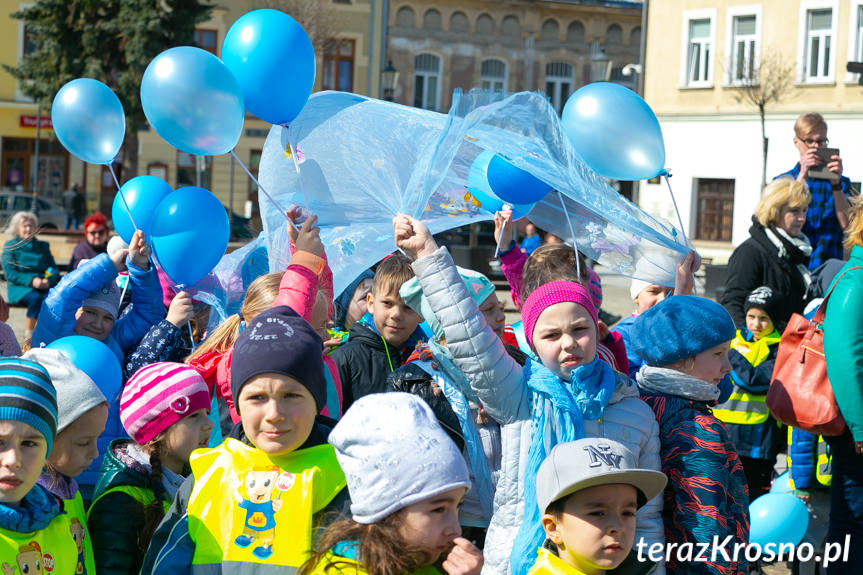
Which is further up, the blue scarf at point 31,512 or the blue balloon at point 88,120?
the blue balloon at point 88,120

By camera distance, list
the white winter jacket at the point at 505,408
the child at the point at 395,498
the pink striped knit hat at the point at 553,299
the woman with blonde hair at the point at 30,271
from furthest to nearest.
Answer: the woman with blonde hair at the point at 30,271, the pink striped knit hat at the point at 553,299, the white winter jacket at the point at 505,408, the child at the point at 395,498

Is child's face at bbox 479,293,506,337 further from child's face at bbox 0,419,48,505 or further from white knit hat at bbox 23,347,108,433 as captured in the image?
child's face at bbox 0,419,48,505

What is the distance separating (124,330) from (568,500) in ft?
9.58

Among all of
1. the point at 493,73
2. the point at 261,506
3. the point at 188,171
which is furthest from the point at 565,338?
the point at 493,73

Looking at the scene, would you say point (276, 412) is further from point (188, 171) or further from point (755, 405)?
point (188, 171)

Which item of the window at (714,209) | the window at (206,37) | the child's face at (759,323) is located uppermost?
the window at (206,37)

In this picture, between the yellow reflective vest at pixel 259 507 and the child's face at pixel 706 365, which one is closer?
the yellow reflective vest at pixel 259 507

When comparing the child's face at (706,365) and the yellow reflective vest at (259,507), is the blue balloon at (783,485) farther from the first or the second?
the yellow reflective vest at (259,507)

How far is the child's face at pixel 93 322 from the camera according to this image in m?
4.74

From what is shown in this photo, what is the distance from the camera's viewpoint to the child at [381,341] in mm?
3984

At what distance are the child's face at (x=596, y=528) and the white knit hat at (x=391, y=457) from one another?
343mm

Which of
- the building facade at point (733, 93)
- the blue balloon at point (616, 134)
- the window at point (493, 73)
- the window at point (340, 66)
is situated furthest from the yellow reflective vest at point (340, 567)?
the window at point (493, 73)

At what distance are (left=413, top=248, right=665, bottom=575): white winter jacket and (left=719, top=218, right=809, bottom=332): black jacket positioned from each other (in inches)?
130

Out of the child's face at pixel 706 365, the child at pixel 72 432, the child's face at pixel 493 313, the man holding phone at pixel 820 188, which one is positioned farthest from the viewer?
the man holding phone at pixel 820 188
